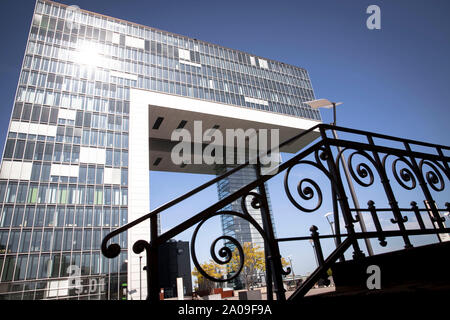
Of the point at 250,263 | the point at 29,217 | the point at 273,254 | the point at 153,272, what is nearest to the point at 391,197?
the point at 273,254

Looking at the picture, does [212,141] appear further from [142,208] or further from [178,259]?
[178,259]

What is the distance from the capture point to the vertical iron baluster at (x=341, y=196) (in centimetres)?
190

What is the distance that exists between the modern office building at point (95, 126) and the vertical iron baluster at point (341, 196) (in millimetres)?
18906

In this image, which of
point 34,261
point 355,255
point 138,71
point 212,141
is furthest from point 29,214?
point 355,255

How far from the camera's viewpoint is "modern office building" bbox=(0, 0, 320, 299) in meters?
18.1

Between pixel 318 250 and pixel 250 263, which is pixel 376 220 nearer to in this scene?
pixel 318 250

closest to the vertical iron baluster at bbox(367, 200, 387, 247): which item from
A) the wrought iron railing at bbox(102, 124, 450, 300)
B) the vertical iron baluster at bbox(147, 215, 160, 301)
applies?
the wrought iron railing at bbox(102, 124, 450, 300)

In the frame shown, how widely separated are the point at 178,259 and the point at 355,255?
133ft

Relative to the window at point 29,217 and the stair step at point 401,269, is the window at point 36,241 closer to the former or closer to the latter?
the window at point 29,217

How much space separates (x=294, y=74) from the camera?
34.9m

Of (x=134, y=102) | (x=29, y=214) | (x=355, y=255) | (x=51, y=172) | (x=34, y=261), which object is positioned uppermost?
(x=134, y=102)

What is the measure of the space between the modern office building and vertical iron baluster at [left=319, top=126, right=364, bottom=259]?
1891 cm

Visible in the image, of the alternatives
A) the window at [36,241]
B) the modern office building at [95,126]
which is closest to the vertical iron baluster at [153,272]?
the modern office building at [95,126]

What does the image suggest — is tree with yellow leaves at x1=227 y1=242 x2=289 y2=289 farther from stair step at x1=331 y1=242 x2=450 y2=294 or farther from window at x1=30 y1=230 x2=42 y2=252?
stair step at x1=331 y1=242 x2=450 y2=294
